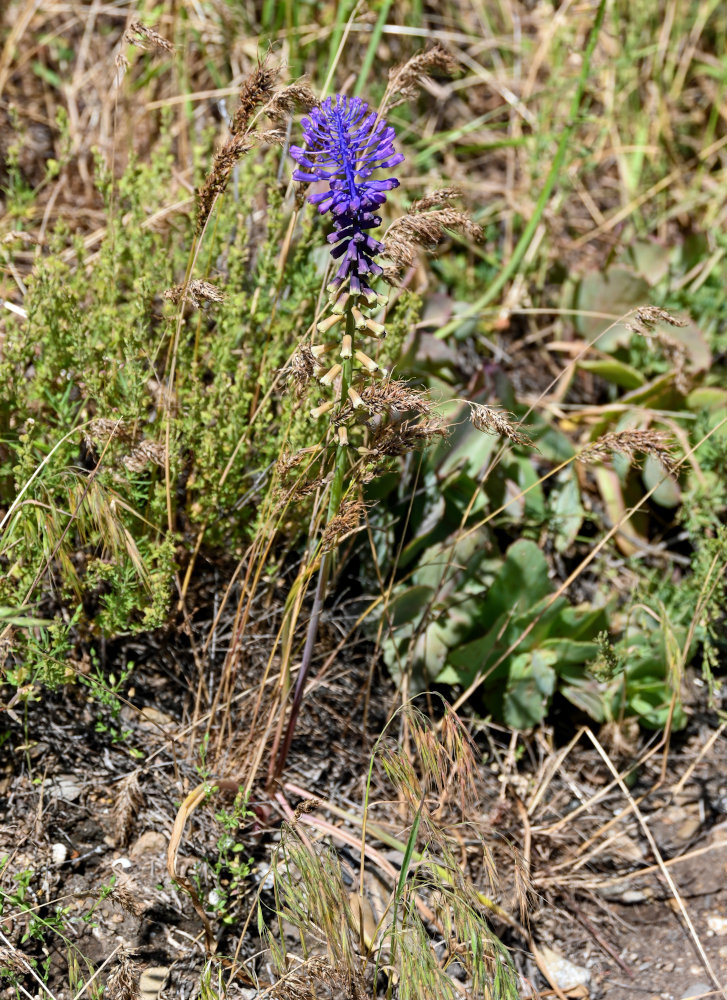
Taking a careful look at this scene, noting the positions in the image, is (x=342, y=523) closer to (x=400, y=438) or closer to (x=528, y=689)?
(x=400, y=438)

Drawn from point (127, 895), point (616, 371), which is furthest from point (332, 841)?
point (616, 371)

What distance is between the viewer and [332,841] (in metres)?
2.21

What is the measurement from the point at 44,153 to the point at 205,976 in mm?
3189

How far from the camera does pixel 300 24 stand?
380 cm

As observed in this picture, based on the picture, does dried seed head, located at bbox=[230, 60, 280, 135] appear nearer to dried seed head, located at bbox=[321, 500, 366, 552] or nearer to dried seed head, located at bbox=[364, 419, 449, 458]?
dried seed head, located at bbox=[364, 419, 449, 458]

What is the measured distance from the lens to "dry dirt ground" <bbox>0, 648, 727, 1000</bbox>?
77.0 inches

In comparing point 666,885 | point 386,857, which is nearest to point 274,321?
point 386,857

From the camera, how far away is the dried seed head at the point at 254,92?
68.6 inches

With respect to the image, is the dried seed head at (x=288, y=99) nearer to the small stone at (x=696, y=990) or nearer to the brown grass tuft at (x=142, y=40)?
the brown grass tuft at (x=142, y=40)

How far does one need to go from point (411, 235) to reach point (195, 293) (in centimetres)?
44

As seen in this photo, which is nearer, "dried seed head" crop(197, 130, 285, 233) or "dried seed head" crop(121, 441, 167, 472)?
"dried seed head" crop(197, 130, 285, 233)

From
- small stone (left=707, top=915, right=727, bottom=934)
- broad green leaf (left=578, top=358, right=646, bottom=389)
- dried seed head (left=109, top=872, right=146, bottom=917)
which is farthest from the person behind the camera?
broad green leaf (left=578, top=358, right=646, bottom=389)

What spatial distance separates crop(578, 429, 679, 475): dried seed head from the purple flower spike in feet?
1.95

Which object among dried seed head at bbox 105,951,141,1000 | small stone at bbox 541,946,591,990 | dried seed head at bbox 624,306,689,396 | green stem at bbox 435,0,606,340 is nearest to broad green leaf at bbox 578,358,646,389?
dried seed head at bbox 624,306,689,396
